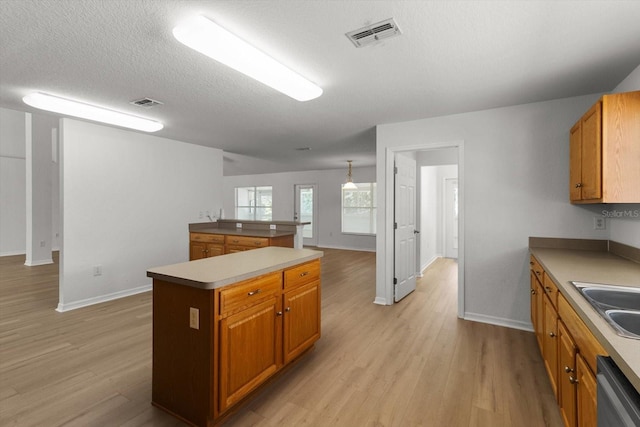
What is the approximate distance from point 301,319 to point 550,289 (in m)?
1.76

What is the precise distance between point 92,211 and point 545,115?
213 inches

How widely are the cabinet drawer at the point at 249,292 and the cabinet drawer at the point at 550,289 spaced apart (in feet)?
5.74

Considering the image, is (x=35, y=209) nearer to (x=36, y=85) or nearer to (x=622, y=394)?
(x=36, y=85)

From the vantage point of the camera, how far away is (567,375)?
156 cm

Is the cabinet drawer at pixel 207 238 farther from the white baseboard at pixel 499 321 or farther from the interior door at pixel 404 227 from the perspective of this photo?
the white baseboard at pixel 499 321

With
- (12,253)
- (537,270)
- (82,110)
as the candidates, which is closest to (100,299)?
(82,110)

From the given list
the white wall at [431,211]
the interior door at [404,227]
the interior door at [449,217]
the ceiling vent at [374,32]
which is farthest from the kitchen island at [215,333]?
the interior door at [449,217]

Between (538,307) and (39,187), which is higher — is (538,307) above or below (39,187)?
below

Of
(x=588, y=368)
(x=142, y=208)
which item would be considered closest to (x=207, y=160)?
(x=142, y=208)

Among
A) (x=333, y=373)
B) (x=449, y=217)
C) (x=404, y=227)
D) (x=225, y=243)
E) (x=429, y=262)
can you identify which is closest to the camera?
(x=333, y=373)

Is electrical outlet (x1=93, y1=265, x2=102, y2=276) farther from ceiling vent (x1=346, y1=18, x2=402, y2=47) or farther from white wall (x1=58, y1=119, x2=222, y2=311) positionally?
ceiling vent (x1=346, y1=18, x2=402, y2=47)

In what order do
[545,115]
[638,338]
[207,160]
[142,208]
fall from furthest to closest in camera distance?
[207,160], [142,208], [545,115], [638,338]

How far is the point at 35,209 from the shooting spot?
260 inches

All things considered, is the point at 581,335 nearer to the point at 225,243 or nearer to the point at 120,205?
the point at 225,243
